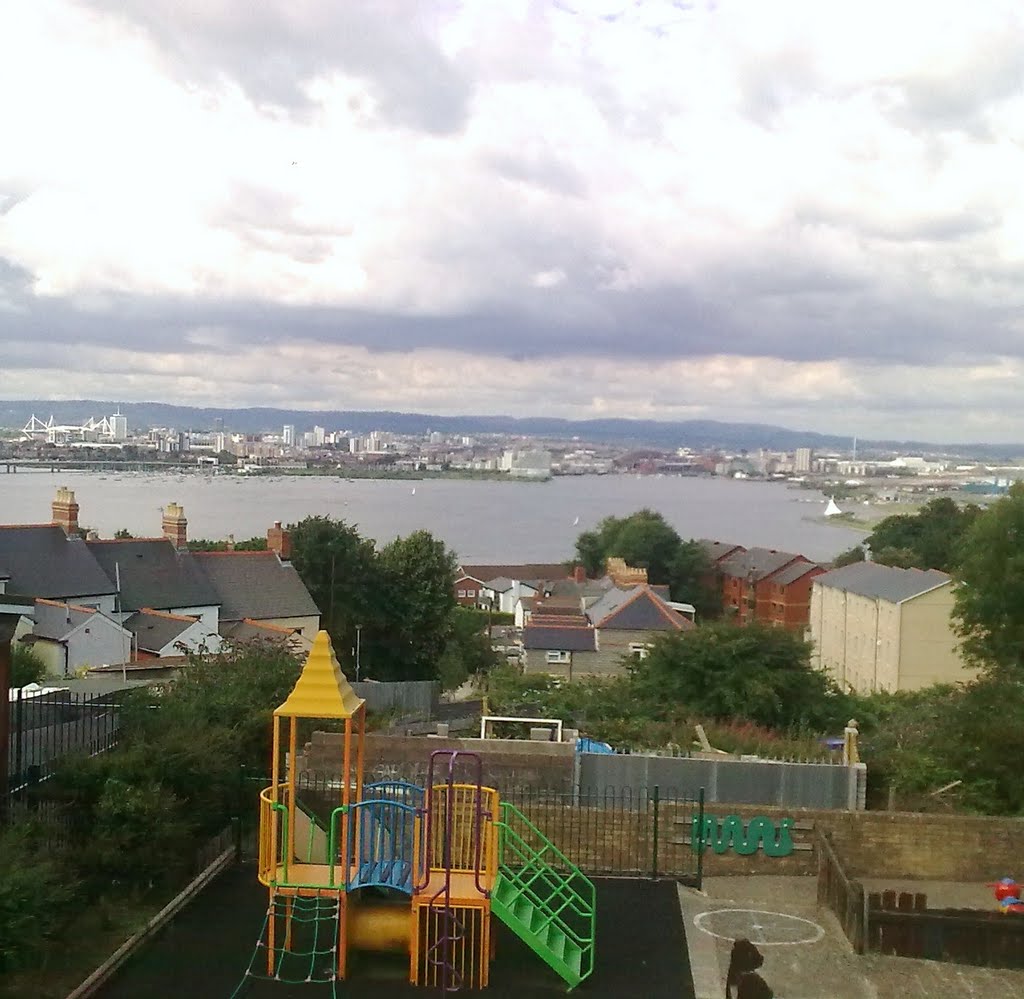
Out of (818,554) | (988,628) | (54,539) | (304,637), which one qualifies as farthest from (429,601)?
(818,554)

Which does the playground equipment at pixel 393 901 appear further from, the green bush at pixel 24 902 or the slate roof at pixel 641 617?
the slate roof at pixel 641 617

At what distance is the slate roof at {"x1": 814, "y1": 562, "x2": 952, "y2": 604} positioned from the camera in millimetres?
51250

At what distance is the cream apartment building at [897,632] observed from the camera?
50.8 m

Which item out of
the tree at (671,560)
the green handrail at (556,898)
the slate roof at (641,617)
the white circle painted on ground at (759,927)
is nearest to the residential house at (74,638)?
the slate roof at (641,617)

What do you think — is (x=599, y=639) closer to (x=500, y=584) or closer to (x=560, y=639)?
(x=560, y=639)

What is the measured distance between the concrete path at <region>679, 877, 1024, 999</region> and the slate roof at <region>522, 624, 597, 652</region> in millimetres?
34072

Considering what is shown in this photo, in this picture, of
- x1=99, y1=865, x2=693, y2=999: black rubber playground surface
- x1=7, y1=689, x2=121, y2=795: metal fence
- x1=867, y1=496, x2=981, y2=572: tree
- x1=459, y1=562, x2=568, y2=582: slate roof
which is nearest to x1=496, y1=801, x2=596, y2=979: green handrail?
x1=99, y1=865, x2=693, y2=999: black rubber playground surface

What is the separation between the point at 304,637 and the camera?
40438mm

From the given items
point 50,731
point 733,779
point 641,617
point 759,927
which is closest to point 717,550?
point 641,617

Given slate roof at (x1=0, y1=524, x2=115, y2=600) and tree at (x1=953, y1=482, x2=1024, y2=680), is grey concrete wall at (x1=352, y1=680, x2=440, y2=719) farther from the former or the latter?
tree at (x1=953, y1=482, x2=1024, y2=680)

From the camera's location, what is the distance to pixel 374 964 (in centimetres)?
1171

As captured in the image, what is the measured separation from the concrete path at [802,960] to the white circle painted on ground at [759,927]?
1cm

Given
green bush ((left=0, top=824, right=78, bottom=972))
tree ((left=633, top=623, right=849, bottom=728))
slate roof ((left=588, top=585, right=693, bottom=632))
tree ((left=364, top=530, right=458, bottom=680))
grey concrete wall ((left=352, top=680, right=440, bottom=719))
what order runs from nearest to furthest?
green bush ((left=0, top=824, right=78, bottom=972))
tree ((left=633, top=623, right=849, bottom=728))
grey concrete wall ((left=352, top=680, right=440, bottom=719))
tree ((left=364, top=530, right=458, bottom=680))
slate roof ((left=588, top=585, right=693, bottom=632))

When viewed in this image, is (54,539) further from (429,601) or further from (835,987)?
(835,987)
